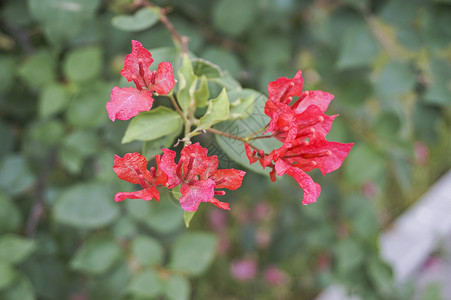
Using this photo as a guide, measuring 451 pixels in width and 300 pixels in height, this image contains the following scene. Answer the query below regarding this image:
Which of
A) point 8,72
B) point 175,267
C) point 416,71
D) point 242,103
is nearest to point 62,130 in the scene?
Result: point 8,72

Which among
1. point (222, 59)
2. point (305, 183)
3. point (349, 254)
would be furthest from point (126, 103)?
point (349, 254)

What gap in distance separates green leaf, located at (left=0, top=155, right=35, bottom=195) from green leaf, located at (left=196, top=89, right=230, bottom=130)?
0.49 meters

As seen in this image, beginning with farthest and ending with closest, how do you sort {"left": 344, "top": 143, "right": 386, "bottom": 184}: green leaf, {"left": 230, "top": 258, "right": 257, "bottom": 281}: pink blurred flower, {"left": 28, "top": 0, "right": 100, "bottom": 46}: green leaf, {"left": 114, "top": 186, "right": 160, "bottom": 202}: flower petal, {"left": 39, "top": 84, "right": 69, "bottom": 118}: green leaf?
{"left": 230, "top": 258, "right": 257, "bottom": 281}: pink blurred flower
{"left": 344, "top": 143, "right": 386, "bottom": 184}: green leaf
{"left": 39, "top": 84, "right": 69, "bottom": 118}: green leaf
{"left": 28, "top": 0, "right": 100, "bottom": 46}: green leaf
{"left": 114, "top": 186, "right": 160, "bottom": 202}: flower petal

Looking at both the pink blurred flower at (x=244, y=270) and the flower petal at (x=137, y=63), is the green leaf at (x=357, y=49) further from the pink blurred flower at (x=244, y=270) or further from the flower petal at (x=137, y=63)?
the pink blurred flower at (x=244, y=270)

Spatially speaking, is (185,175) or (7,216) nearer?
(185,175)

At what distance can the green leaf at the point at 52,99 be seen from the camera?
1.97 feet

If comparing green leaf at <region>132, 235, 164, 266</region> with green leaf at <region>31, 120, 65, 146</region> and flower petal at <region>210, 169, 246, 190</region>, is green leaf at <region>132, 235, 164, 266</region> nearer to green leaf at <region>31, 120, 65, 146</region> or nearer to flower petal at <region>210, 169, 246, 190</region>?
green leaf at <region>31, 120, 65, 146</region>

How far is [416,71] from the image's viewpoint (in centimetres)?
69

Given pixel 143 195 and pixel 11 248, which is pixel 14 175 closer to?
pixel 11 248

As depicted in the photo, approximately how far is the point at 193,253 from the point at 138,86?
46cm

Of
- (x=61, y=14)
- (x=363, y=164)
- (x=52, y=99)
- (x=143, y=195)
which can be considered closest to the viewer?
(x=143, y=195)

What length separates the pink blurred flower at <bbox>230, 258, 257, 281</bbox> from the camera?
145 cm

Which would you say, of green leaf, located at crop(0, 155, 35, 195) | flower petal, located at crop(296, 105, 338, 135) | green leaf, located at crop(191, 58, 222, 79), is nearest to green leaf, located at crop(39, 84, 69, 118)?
green leaf, located at crop(0, 155, 35, 195)

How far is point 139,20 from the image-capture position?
15.3 inches
